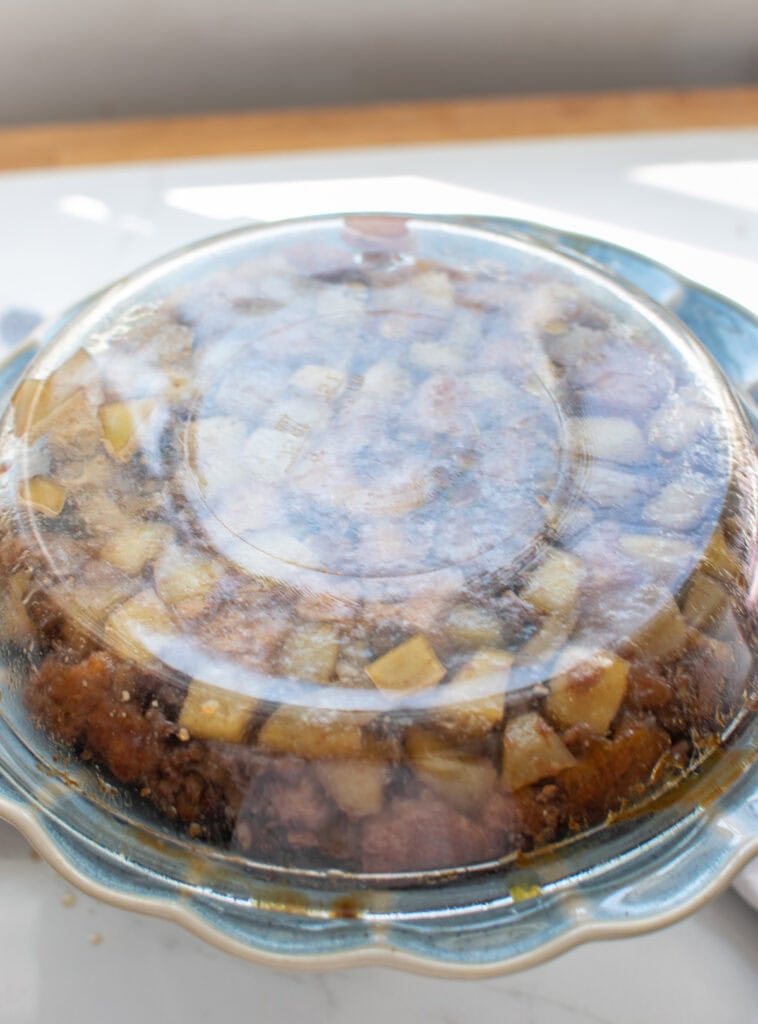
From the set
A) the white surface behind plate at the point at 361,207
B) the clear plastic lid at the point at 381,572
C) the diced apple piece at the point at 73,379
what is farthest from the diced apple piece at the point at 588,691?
the diced apple piece at the point at 73,379

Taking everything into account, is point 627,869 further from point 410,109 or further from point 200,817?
point 410,109

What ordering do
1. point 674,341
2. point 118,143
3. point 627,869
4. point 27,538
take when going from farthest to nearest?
point 118,143, point 674,341, point 27,538, point 627,869

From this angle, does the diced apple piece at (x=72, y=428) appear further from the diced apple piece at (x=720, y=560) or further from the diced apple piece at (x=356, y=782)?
the diced apple piece at (x=720, y=560)

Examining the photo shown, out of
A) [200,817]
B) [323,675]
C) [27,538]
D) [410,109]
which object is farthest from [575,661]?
[410,109]

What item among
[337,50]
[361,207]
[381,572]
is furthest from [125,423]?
[337,50]

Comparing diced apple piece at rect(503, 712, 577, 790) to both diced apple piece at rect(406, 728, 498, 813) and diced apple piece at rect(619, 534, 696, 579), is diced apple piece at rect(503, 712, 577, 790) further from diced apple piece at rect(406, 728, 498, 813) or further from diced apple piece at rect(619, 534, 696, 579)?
diced apple piece at rect(619, 534, 696, 579)
